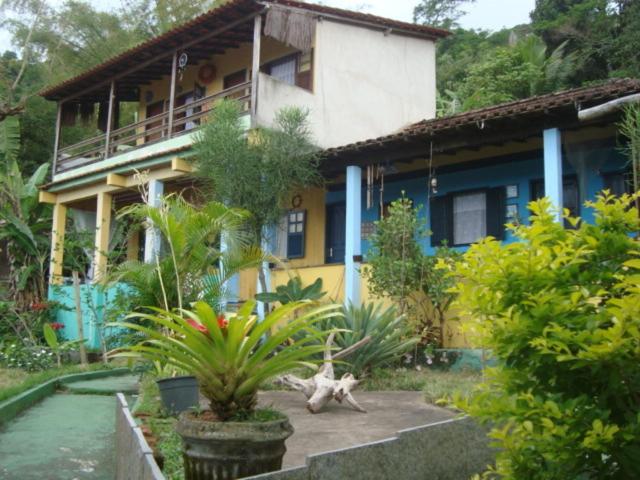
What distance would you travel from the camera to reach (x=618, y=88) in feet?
28.8

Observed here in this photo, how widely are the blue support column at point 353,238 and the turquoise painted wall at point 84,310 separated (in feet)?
17.1

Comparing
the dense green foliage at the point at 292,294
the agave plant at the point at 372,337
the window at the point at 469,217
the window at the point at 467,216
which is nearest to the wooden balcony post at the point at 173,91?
the dense green foliage at the point at 292,294

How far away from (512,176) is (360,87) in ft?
15.1

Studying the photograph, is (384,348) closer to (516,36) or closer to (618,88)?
(618,88)

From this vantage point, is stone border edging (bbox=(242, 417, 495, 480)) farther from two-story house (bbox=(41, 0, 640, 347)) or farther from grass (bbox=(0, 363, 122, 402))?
grass (bbox=(0, 363, 122, 402))

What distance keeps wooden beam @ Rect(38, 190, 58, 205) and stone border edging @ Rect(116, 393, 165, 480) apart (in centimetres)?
1435

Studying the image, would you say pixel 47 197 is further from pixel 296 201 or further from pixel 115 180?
pixel 296 201

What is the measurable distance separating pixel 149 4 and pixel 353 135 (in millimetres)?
20996

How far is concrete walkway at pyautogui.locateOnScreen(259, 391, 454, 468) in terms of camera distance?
5711 millimetres

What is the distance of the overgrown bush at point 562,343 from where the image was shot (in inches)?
97.7

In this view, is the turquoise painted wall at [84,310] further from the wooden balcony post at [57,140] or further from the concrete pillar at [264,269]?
the wooden balcony post at [57,140]

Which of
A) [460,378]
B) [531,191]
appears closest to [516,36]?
[531,191]

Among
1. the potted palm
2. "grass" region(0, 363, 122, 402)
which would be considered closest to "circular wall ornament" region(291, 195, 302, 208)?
the potted palm

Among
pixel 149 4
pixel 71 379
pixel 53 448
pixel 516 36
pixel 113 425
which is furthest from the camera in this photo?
pixel 149 4
